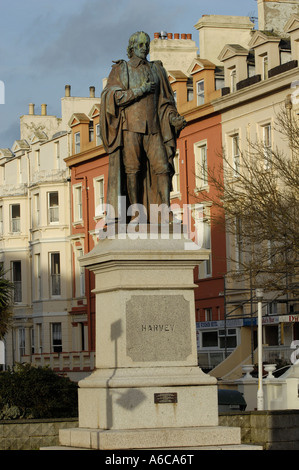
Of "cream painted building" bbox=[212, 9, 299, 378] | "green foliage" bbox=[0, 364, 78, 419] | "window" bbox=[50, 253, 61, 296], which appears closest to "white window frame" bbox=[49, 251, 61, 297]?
"window" bbox=[50, 253, 61, 296]

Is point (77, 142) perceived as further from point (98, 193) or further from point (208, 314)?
point (208, 314)

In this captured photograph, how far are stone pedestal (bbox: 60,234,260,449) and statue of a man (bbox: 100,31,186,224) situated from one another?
89cm

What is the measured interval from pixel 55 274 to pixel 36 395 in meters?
46.2

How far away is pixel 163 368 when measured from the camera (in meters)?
15.5

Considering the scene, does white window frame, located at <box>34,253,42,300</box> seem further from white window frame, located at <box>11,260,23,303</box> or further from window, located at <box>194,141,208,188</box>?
window, located at <box>194,141,208,188</box>

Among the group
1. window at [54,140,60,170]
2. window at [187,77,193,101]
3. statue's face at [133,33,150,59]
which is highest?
window at [187,77,193,101]

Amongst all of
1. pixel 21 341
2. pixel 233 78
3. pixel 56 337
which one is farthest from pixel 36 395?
pixel 21 341

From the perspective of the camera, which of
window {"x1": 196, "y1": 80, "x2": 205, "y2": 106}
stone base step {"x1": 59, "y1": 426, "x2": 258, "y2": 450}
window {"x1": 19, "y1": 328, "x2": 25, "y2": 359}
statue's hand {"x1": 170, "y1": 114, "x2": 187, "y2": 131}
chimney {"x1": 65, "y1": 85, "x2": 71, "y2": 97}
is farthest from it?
chimney {"x1": 65, "y1": 85, "x2": 71, "y2": 97}

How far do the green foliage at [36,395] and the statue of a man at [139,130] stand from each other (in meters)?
5.40

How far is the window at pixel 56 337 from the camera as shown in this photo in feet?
217

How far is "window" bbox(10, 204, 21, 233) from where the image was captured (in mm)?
72312

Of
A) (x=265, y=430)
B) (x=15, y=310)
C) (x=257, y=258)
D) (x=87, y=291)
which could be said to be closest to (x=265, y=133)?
(x=257, y=258)

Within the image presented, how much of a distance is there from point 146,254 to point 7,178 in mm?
60294

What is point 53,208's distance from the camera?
68.2m
